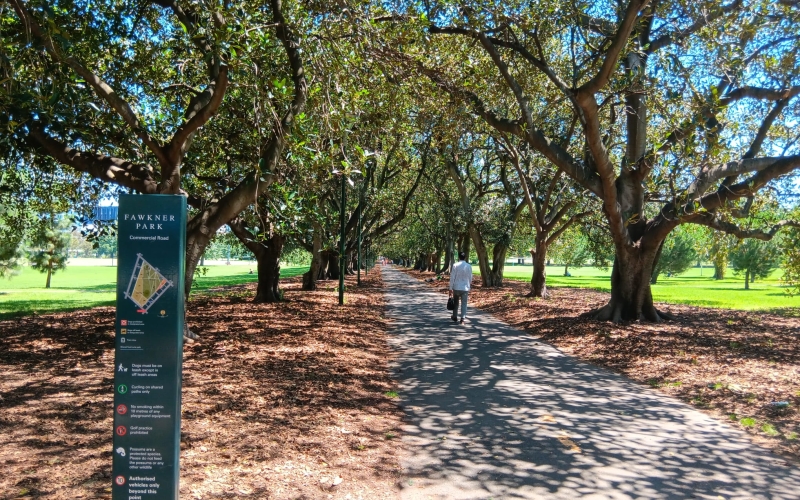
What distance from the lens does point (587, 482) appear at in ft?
14.1

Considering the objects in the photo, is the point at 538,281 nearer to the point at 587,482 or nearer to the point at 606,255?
the point at 606,255

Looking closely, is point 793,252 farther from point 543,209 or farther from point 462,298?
point 543,209

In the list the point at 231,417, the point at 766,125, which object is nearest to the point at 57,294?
the point at 231,417

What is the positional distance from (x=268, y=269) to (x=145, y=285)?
15.1 m

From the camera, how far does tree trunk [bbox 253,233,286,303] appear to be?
17.8 metres

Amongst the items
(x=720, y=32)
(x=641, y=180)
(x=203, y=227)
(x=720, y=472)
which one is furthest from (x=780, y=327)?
(x=203, y=227)

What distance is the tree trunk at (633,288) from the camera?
13.2m

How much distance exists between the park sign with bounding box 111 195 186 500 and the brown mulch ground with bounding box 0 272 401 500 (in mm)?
829

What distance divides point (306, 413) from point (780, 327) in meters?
13.0

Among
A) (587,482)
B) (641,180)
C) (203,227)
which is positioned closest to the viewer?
(587,482)

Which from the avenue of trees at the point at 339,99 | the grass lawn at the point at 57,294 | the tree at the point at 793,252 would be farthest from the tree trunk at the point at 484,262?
the tree at the point at 793,252

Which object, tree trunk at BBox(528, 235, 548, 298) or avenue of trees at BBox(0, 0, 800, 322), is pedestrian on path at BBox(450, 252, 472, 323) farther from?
tree trunk at BBox(528, 235, 548, 298)

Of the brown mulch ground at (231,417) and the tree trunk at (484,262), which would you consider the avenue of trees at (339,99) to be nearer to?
the brown mulch ground at (231,417)

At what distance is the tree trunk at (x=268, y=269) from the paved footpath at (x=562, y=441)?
10000 millimetres
